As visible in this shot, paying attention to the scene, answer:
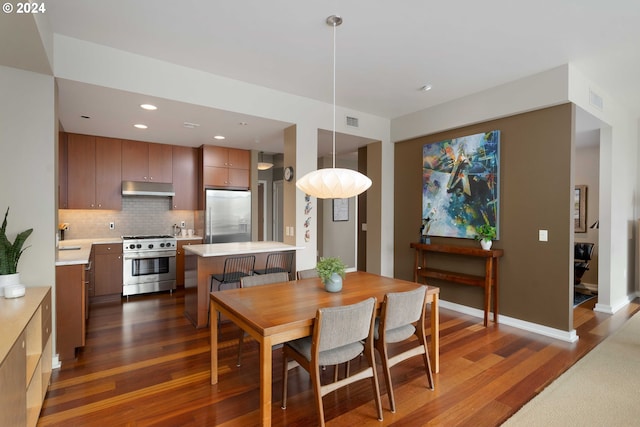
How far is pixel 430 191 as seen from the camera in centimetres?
478

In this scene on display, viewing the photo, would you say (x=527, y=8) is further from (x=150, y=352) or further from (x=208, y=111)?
(x=150, y=352)

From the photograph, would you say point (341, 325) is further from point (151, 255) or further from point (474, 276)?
point (151, 255)

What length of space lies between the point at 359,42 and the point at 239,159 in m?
3.67

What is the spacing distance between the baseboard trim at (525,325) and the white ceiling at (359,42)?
9.22 ft

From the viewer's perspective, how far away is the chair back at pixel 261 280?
9.55ft

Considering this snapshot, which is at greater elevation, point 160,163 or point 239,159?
point 239,159

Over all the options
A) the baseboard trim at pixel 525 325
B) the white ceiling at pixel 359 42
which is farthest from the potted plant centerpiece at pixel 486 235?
the white ceiling at pixel 359 42

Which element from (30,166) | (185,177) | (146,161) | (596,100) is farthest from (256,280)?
(596,100)

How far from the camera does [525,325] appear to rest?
12.7ft

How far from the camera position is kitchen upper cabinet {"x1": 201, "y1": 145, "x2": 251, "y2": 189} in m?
5.78

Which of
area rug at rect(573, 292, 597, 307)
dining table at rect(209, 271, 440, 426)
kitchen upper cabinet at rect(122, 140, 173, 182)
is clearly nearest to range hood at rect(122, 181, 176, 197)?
kitchen upper cabinet at rect(122, 140, 173, 182)

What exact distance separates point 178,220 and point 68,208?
166 centimetres

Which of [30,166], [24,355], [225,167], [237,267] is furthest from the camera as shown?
[225,167]

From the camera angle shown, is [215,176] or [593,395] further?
[215,176]
